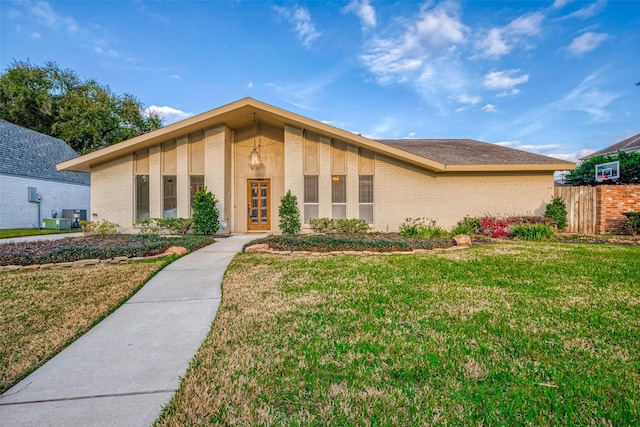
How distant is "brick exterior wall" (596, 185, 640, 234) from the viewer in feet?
38.8

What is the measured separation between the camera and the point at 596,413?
1.89 metres

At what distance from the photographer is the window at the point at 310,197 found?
40.3ft

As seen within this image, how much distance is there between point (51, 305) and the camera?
13.6 ft

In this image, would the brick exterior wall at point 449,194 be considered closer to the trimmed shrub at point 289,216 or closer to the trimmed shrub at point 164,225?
the trimmed shrub at point 289,216

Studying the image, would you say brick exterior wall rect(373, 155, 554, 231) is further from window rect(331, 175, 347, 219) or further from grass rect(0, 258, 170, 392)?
grass rect(0, 258, 170, 392)

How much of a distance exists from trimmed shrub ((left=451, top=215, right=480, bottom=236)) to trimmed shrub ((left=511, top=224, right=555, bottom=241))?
1.26 m

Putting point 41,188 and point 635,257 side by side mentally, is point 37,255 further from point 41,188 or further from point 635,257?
point 41,188

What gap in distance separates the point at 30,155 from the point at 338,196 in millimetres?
20607

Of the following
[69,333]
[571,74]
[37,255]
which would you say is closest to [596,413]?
[69,333]

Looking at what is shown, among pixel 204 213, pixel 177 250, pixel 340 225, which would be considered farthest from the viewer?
pixel 340 225

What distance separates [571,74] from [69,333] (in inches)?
738

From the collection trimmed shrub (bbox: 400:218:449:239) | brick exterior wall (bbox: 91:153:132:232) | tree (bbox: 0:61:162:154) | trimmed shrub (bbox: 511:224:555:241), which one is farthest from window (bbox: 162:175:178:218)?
tree (bbox: 0:61:162:154)

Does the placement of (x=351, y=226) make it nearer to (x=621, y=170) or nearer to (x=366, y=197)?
(x=366, y=197)

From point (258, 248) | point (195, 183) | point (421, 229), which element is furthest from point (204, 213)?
point (421, 229)
